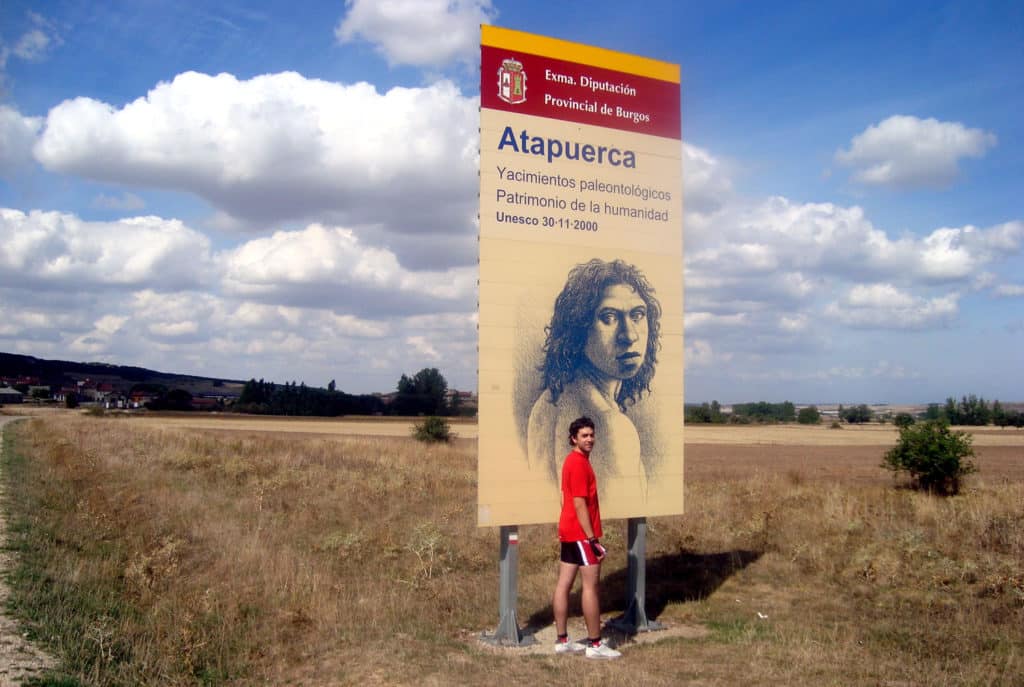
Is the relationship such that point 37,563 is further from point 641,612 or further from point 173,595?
point 641,612

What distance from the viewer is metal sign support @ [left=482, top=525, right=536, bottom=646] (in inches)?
288

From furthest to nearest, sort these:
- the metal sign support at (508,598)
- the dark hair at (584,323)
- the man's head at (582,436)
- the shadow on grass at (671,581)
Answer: the shadow on grass at (671,581), the dark hair at (584,323), the metal sign support at (508,598), the man's head at (582,436)

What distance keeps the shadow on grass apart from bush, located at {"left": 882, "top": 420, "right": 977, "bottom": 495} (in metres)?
9.76

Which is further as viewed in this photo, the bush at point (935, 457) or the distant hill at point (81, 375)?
the distant hill at point (81, 375)

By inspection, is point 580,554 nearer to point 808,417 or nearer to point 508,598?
point 508,598

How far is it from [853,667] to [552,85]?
5.92 m

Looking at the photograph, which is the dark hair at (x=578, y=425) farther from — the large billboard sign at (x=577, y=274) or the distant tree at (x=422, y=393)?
the distant tree at (x=422, y=393)

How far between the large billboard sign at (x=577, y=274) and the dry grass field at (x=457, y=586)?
1574 millimetres

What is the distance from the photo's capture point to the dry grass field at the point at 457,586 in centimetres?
638

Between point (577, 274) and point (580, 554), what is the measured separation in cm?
274

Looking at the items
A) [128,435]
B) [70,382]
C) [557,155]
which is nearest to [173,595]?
[557,155]

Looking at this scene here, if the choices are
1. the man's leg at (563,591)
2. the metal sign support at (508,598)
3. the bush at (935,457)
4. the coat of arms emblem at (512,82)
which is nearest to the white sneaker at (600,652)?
the man's leg at (563,591)

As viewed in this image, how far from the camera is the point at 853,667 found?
253 inches

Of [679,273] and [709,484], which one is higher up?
[679,273]
